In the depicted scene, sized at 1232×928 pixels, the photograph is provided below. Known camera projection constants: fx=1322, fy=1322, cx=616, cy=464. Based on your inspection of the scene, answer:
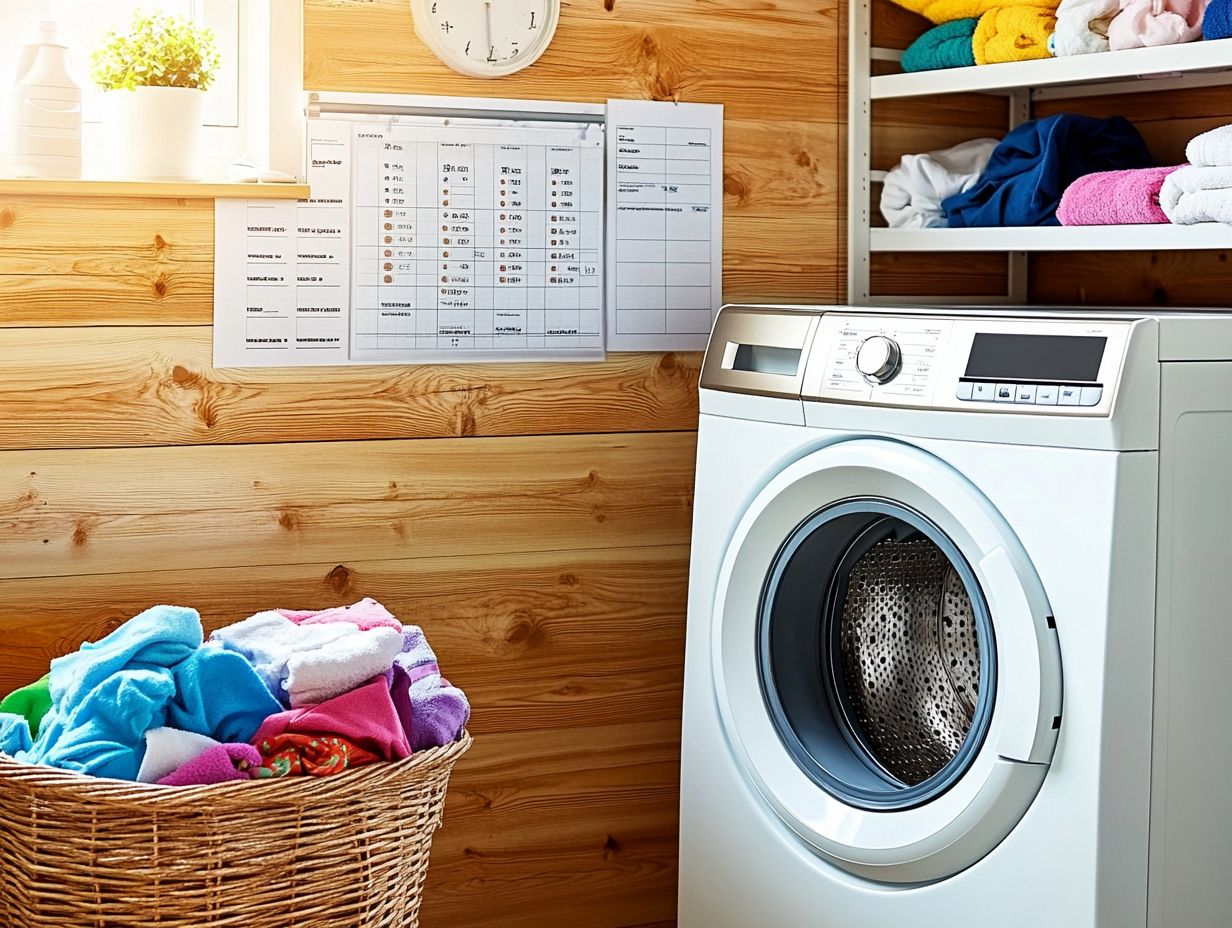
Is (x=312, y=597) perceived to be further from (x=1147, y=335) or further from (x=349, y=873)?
(x=1147, y=335)

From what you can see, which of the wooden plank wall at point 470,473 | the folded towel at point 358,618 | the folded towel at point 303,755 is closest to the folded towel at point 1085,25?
the wooden plank wall at point 470,473

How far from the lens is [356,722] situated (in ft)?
4.15

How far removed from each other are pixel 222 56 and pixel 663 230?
26.5 inches

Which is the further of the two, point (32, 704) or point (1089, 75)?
point (1089, 75)

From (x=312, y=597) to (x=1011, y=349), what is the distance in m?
1.00

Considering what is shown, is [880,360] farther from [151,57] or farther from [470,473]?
[151,57]

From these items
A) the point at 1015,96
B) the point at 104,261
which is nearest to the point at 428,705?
the point at 104,261

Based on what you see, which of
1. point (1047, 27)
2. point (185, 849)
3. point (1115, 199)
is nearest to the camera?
point (185, 849)

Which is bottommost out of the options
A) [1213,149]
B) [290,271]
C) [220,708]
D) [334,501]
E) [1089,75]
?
[220,708]

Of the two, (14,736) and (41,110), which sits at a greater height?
(41,110)

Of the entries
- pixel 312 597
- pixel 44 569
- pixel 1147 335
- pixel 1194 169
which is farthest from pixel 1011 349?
pixel 44 569

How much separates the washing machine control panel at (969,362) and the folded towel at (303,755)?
0.66 meters

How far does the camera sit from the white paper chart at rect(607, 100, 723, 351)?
1.94m

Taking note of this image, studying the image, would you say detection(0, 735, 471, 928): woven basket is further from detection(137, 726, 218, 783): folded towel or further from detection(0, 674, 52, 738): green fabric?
detection(0, 674, 52, 738): green fabric
